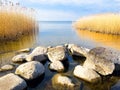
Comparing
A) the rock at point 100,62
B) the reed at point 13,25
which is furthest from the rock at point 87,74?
the reed at point 13,25

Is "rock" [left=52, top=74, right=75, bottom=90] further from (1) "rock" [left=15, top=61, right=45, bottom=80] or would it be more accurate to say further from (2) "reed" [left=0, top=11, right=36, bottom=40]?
(2) "reed" [left=0, top=11, right=36, bottom=40]

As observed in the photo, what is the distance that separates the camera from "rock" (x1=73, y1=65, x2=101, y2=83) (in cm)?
449

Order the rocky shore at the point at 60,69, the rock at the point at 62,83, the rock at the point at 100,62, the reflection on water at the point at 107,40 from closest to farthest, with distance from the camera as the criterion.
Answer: the rocky shore at the point at 60,69
the rock at the point at 62,83
the rock at the point at 100,62
the reflection on water at the point at 107,40

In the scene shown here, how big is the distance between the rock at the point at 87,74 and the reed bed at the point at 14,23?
461 cm

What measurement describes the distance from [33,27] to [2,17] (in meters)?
3.98

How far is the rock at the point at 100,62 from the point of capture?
4832 mm

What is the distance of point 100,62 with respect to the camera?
489cm

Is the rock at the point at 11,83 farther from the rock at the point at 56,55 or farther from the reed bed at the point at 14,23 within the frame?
the reed bed at the point at 14,23

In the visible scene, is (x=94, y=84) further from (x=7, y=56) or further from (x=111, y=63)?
(x=7, y=56)

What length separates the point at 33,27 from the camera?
12.6 m

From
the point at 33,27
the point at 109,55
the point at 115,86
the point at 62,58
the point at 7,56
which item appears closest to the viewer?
the point at 115,86

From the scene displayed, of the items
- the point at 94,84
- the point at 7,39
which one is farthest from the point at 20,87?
the point at 7,39

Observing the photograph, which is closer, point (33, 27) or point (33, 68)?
point (33, 68)

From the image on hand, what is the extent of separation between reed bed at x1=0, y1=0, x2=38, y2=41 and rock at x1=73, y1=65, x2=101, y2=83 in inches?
182
